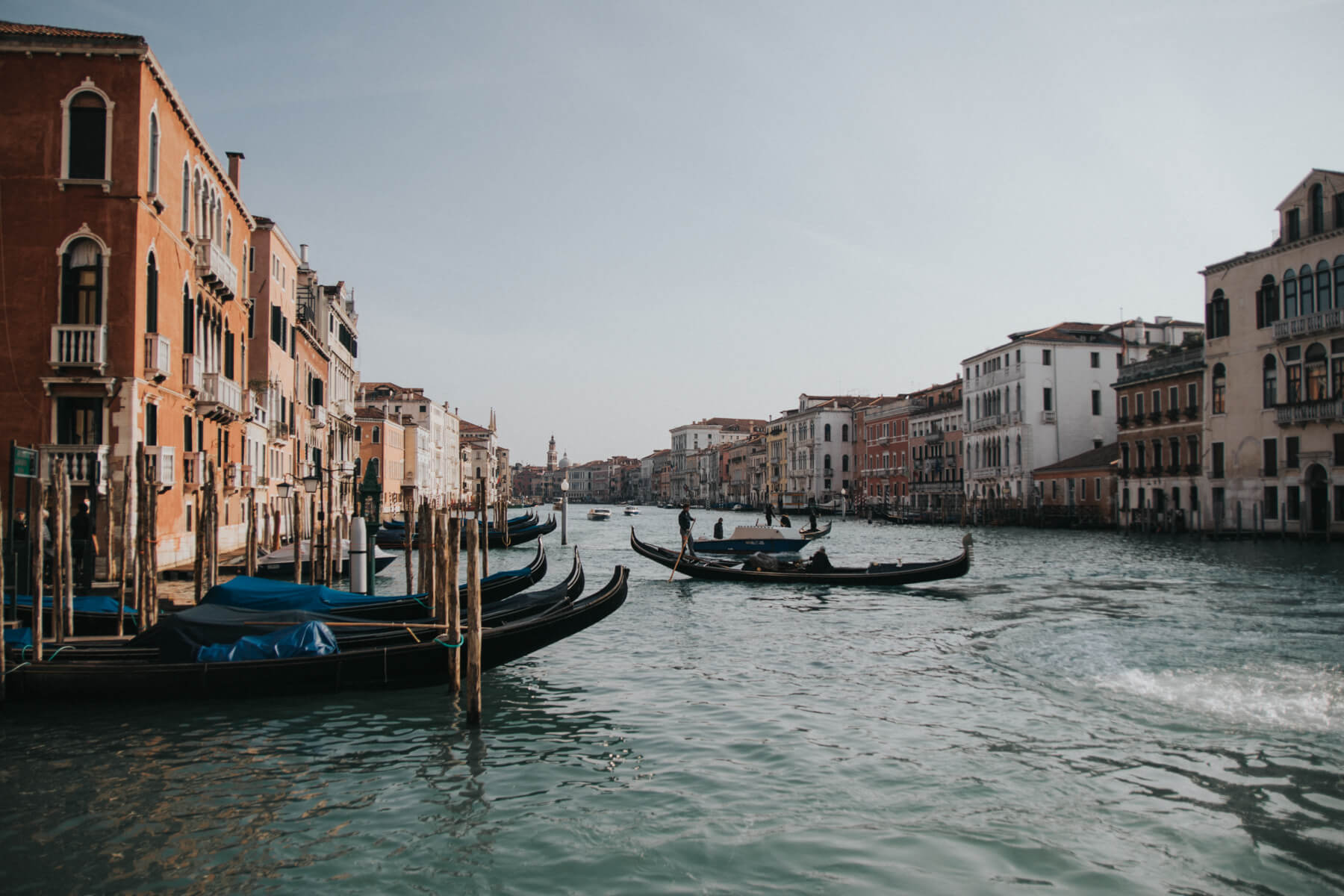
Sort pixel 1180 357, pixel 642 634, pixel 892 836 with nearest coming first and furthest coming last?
pixel 892 836, pixel 642 634, pixel 1180 357

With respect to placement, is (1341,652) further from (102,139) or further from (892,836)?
(102,139)

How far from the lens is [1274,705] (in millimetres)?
6633

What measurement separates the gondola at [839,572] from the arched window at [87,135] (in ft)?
32.3

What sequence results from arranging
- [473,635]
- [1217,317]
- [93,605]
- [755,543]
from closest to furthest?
1. [473,635]
2. [93,605]
3. [755,543]
4. [1217,317]

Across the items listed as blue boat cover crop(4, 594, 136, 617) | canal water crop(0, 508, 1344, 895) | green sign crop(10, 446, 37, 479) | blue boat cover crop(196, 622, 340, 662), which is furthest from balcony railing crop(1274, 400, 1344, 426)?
green sign crop(10, 446, 37, 479)

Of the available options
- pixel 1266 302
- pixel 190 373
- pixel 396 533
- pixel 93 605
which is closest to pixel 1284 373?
pixel 1266 302

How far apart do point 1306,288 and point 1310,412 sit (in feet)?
10.3

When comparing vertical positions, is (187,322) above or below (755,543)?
above

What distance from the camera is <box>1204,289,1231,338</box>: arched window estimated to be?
88.5ft

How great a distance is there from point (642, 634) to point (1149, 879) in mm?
6757

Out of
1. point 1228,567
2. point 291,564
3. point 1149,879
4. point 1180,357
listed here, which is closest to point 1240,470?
point 1180,357

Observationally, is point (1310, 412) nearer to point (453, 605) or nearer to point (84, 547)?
point (453, 605)

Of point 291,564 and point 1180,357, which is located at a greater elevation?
point 1180,357

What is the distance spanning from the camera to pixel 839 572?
15.0m
